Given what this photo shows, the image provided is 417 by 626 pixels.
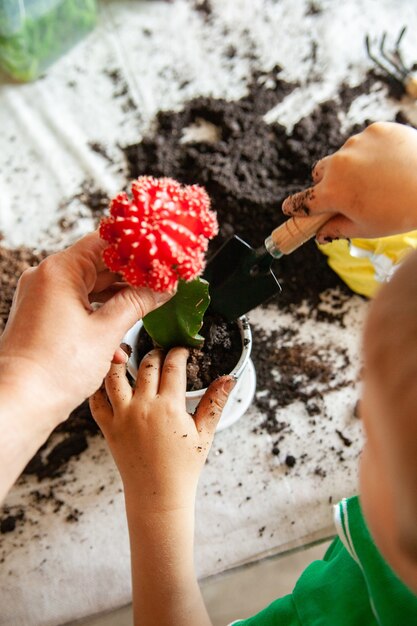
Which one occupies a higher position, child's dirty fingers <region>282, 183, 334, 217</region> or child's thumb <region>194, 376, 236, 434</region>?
child's dirty fingers <region>282, 183, 334, 217</region>

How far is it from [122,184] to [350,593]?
0.67 meters

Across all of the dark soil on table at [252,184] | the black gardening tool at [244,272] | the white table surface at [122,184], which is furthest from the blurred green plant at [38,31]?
the black gardening tool at [244,272]

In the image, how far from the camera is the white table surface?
749 millimetres

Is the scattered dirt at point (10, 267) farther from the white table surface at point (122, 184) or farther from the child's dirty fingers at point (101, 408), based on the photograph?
the child's dirty fingers at point (101, 408)

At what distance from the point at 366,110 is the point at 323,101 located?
0.07 m

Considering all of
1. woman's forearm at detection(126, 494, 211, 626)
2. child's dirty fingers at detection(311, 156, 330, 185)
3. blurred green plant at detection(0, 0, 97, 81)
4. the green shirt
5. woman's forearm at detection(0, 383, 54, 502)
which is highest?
blurred green plant at detection(0, 0, 97, 81)

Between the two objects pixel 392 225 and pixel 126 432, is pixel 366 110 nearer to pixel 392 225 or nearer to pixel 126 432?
pixel 392 225

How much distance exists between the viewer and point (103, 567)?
0.74 m

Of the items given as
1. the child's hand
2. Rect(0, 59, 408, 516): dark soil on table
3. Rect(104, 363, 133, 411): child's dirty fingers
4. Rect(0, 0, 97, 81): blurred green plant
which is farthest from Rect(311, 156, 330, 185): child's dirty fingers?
Rect(0, 0, 97, 81): blurred green plant

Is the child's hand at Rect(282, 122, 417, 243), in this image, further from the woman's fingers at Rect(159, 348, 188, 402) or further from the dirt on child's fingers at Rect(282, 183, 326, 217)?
the woman's fingers at Rect(159, 348, 188, 402)

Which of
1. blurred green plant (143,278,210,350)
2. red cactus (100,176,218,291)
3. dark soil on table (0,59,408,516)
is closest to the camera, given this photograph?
red cactus (100,176,218,291)

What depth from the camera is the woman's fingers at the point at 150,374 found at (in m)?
0.63

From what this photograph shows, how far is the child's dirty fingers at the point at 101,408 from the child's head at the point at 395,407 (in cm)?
32

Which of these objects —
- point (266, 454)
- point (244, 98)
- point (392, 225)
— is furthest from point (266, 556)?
point (244, 98)
